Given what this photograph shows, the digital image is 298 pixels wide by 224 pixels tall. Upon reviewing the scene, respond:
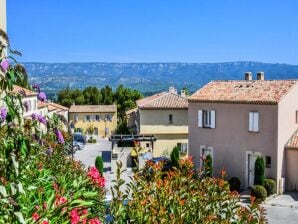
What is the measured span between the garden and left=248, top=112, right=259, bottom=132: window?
73.7ft

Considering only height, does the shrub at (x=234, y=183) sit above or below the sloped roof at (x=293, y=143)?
below

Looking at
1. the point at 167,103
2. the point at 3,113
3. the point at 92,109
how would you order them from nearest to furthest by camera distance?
1. the point at 3,113
2. the point at 167,103
3. the point at 92,109

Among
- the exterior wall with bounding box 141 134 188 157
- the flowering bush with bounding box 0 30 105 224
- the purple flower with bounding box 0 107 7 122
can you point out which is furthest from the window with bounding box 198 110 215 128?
the purple flower with bounding box 0 107 7 122

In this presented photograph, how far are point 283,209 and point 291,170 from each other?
4.57 metres

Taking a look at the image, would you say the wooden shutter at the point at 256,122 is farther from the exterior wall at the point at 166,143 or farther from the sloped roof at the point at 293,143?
the exterior wall at the point at 166,143

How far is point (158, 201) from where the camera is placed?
5.93 metres

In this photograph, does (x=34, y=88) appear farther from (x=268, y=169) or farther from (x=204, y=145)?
(x=204, y=145)

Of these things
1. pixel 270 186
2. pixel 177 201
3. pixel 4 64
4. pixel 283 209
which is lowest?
pixel 283 209

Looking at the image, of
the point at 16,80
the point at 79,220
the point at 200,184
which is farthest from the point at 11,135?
the point at 200,184

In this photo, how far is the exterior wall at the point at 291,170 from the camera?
95.8 ft

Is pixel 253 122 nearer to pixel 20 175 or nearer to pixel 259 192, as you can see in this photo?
pixel 259 192

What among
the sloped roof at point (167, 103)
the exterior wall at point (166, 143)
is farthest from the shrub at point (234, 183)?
the sloped roof at point (167, 103)

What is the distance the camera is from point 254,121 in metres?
29.9

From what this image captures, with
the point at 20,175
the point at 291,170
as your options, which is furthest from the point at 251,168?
the point at 20,175
